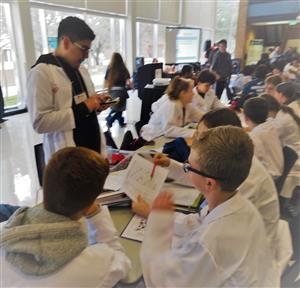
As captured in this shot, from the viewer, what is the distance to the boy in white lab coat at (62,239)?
74 cm

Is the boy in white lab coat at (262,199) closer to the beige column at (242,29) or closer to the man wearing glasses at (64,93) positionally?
the man wearing glasses at (64,93)

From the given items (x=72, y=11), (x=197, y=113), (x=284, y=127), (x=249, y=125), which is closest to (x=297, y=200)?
(x=249, y=125)

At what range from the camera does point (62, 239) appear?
2.52 feet

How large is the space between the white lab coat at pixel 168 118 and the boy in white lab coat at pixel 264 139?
0.61 metres

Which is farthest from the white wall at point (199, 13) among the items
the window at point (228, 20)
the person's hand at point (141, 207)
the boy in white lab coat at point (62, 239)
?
the boy in white lab coat at point (62, 239)

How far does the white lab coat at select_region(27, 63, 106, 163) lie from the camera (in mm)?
1490

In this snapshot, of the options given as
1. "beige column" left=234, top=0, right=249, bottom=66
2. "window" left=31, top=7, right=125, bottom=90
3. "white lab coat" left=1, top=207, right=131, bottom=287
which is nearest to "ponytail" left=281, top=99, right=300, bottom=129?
"white lab coat" left=1, top=207, right=131, bottom=287

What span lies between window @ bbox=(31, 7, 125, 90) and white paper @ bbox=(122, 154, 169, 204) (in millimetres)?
5600

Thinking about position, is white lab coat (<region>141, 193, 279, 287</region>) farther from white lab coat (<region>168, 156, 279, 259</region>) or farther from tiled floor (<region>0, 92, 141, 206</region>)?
tiled floor (<region>0, 92, 141, 206</region>)

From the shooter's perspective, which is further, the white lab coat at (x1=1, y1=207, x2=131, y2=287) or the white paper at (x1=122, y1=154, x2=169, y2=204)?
the white paper at (x1=122, y1=154, x2=169, y2=204)

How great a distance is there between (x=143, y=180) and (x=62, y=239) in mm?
526

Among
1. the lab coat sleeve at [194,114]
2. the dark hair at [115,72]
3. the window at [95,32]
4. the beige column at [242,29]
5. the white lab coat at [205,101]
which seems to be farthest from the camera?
the beige column at [242,29]

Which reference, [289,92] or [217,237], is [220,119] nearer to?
[217,237]

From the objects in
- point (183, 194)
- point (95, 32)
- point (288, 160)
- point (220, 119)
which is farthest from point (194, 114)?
point (95, 32)
